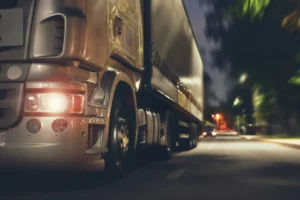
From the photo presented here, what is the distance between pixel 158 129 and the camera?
38.3ft

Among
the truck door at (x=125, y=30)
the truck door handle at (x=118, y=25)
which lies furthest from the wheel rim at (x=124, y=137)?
the truck door handle at (x=118, y=25)

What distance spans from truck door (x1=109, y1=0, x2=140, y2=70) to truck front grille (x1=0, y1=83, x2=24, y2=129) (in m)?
1.72

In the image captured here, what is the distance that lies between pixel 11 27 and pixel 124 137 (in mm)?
2699

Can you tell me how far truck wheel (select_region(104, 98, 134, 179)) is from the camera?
7598 mm

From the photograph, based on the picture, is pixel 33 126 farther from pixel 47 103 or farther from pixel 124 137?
pixel 124 137

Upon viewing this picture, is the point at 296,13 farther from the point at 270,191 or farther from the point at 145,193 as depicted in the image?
the point at 145,193

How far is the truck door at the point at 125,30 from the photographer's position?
7546mm

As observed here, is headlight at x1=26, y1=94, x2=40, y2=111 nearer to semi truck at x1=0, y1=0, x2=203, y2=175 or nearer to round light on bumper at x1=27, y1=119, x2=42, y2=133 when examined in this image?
semi truck at x1=0, y1=0, x2=203, y2=175

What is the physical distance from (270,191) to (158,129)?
15.7 ft

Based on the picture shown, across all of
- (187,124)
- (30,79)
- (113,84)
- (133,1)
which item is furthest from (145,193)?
(187,124)

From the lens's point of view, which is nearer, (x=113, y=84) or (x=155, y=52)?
(x=113, y=84)

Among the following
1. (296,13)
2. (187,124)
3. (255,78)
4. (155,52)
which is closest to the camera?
(155,52)

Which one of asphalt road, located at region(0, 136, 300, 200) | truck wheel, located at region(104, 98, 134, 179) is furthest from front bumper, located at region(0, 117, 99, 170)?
truck wheel, located at region(104, 98, 134, 179)

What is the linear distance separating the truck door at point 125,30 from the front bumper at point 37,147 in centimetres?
176
